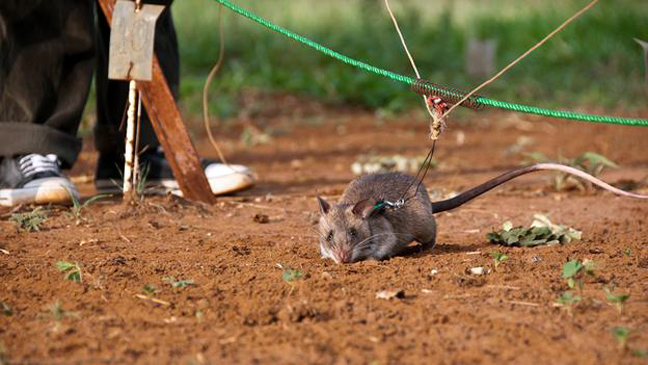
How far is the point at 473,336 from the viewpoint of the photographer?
271 centimetres

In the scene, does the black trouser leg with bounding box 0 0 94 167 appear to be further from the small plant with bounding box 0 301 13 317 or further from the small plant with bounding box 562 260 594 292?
the small plant with bounding box 562 260 594 292

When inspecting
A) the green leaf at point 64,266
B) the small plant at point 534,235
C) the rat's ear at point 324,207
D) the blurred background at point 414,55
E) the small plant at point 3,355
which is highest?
the small plant at point 3,355

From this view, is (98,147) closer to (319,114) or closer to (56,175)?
(56,175)

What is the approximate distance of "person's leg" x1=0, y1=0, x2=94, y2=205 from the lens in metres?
4.58

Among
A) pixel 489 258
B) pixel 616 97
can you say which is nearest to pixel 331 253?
pixel 489 258

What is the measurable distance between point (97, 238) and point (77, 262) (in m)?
0.59

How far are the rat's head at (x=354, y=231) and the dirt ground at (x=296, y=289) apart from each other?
126 millimetres

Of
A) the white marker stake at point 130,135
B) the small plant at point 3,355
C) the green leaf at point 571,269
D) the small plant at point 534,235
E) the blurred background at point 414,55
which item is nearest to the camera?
the small plant at point 3,355

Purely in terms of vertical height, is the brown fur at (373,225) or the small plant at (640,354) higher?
the small plant at (640,354)

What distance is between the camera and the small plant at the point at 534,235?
3977 millimetres

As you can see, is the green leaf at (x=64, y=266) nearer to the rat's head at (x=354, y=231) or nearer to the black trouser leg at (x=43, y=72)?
the rat's head at (x=354, y=231)

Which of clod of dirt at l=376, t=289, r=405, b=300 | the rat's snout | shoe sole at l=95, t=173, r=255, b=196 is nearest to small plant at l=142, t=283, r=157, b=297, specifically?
clod of dirt at l=376, t=289, r=405, b=300

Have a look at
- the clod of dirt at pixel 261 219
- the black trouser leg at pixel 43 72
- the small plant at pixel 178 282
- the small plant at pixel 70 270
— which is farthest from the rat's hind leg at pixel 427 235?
the black trouser leg at pixel 43 72

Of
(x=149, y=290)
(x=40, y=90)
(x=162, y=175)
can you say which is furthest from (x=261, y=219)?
(x=149, y=290)
